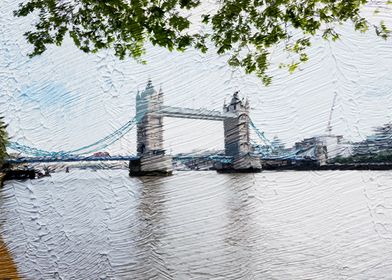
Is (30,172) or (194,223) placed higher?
(30,172)

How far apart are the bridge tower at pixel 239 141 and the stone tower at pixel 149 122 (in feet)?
0.56

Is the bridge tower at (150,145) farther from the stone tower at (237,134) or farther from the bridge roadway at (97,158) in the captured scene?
the stone tower at (237,134)

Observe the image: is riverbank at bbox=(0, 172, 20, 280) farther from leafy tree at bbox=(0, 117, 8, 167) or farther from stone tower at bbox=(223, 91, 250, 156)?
stone tower at bbox=(223, 91, 250, 156)

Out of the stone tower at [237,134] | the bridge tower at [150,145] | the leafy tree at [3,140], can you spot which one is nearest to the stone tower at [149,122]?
the bridge tower at [150,145]

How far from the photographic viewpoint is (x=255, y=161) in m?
0.78

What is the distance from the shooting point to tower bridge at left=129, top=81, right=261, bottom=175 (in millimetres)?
709

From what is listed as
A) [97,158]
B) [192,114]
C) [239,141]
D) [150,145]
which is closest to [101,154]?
[97,158]

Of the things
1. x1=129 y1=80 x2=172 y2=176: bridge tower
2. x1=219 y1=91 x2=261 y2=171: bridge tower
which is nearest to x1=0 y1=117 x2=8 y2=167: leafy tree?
x1=129 y1=80 x2=172 y2=176: bridge tower

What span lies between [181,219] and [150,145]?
276 millimetres

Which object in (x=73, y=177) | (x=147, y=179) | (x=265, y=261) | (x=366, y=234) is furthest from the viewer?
Result: (x=265, y=261)

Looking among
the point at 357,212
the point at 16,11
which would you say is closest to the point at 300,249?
the point at 357,212

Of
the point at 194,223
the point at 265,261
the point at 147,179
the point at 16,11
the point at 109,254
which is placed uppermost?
the point at 16,11

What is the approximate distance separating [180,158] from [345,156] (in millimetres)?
448

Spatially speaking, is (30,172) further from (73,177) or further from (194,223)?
(194,223)
